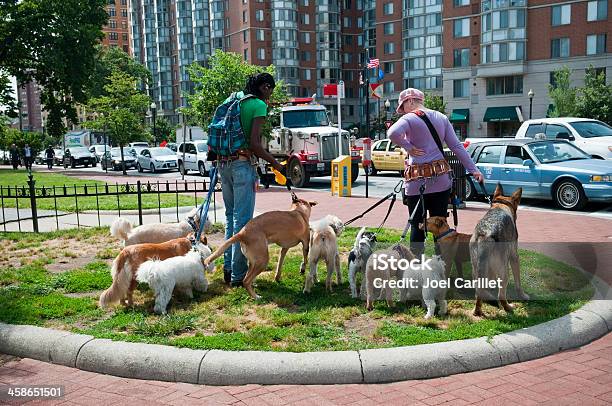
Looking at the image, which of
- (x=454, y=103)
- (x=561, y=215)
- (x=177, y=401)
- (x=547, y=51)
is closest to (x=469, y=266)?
(x=177, y=401)

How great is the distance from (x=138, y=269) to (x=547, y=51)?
53960 mm

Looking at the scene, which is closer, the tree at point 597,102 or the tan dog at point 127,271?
the tan dog at point 127,271

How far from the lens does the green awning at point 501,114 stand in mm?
53281

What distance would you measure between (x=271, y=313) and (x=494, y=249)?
7.13 ft

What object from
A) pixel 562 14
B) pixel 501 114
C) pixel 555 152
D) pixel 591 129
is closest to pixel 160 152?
pixel 591 129

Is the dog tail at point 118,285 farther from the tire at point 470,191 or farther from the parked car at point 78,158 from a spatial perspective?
the parked car at point 78,158

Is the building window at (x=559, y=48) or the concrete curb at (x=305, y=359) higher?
the building window at (x=559, y=48)

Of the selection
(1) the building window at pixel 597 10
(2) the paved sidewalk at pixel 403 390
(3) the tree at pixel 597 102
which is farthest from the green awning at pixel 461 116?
(2) the paved sidewalk at pixel 403 390

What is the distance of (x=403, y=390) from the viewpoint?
3941mm

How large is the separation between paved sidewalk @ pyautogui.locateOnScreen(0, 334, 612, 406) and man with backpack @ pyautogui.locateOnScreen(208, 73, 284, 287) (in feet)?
7.99

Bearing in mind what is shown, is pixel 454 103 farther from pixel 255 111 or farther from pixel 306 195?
pixel 255 111

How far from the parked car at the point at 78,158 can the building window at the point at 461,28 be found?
38.5 meters

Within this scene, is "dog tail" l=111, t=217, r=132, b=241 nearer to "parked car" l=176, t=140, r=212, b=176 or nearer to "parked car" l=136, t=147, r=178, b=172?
"parked car" l=176, t=140, r=212, b=176

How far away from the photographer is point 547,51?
51594mm
